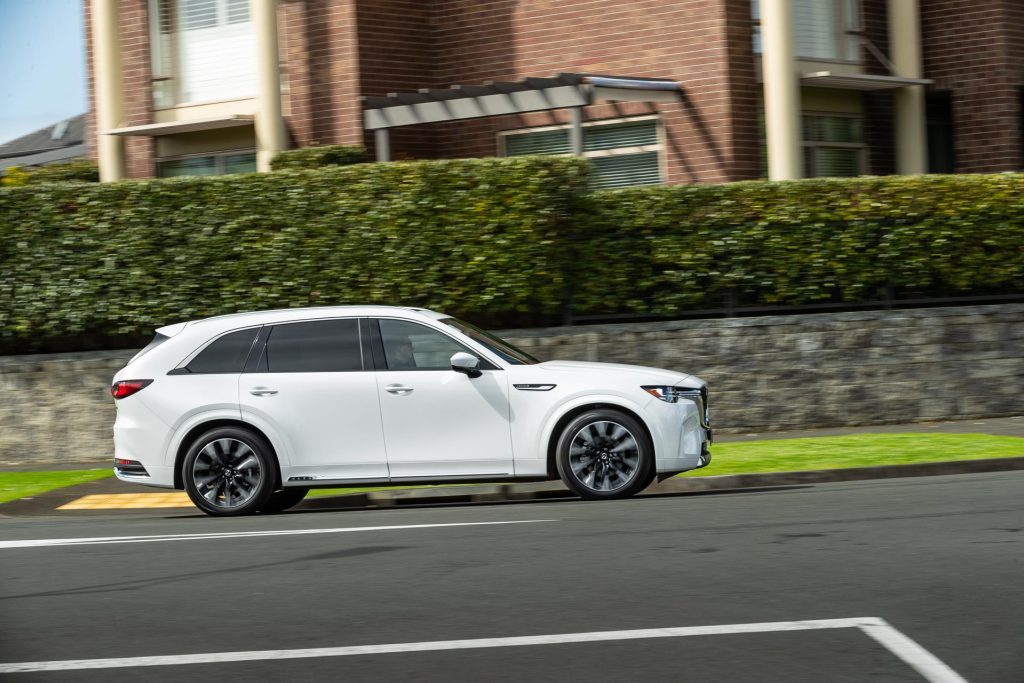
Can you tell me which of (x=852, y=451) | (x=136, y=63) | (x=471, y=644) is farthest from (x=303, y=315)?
(x=136, y=63)

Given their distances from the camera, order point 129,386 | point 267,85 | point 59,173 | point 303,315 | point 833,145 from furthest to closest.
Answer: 1. point 59,173
2. point 833,145
3. point 267,85
4. point 303,315
5. point 129,386

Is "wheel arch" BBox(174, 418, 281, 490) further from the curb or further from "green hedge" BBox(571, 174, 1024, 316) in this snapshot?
"green hedge" BBox(571, 174, 1024, 316)

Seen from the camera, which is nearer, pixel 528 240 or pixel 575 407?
pixel 575 407

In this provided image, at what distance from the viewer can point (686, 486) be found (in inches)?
473

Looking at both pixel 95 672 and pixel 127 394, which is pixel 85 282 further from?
pixel 95 672

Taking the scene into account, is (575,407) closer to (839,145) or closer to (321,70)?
(839,145)

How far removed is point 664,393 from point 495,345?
57.7 inches

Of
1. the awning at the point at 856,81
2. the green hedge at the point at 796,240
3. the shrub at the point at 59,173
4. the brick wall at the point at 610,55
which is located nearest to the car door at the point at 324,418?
the green hedge at the point at 796,240

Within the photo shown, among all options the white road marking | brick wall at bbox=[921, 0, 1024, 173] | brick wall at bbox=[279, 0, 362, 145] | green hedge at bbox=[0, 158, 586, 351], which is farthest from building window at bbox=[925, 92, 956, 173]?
the white road marking

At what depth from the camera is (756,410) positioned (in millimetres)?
16094

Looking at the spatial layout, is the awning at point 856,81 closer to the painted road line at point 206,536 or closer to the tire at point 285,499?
the tire at point 285,499

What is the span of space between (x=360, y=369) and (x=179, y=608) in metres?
4.31

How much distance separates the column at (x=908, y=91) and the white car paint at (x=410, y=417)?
10.7 metres

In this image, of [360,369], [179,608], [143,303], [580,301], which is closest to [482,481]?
[360,369]
